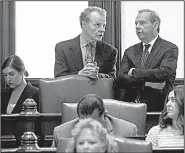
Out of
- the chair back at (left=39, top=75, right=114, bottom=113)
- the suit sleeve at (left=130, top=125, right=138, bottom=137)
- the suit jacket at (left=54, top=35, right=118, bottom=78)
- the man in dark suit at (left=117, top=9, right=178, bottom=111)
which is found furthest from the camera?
the suit jacket at (left=54, top=35, right=118, bottom=78)

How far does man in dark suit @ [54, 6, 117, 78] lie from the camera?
3.25 meters

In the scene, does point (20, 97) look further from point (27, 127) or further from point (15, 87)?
point (27, 127)

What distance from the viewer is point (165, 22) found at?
3812 mm

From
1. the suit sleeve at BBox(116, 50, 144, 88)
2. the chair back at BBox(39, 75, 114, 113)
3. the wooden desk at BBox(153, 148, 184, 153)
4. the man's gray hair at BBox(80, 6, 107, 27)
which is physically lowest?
the wooden desk at BBox(153, 148, 184, 153)

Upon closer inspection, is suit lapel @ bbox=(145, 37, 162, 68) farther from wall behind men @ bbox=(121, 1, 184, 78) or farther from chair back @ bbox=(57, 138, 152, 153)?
chair back @ bbox=(57, 138, 152, 153)

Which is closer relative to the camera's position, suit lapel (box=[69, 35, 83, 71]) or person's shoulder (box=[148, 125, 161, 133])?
person's shoulder (box=[148, 125, 161, 133])

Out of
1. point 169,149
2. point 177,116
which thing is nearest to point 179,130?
point 177,116

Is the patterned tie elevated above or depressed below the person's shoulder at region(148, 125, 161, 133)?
above

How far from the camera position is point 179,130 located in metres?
2.73

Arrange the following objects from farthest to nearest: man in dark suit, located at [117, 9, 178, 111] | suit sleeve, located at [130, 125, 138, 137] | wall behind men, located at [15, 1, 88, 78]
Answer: wall behind men, located at [15, 1, 88, 78] → man in dark suit, located at [117, 9, 178, 111] → suit sleeve, located at [130, 125, 138, 137]

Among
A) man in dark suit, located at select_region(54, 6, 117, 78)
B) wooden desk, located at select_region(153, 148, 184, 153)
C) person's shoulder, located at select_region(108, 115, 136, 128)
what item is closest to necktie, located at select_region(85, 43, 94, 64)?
man in dark suit, located at select_region(54, 6, 117, 78)

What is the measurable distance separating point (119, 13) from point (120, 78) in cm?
71

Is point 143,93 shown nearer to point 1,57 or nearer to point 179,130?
point 179,130

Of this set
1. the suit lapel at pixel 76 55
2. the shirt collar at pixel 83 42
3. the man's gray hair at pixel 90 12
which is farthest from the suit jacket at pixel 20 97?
the man's gray hair at pixel 90 12
